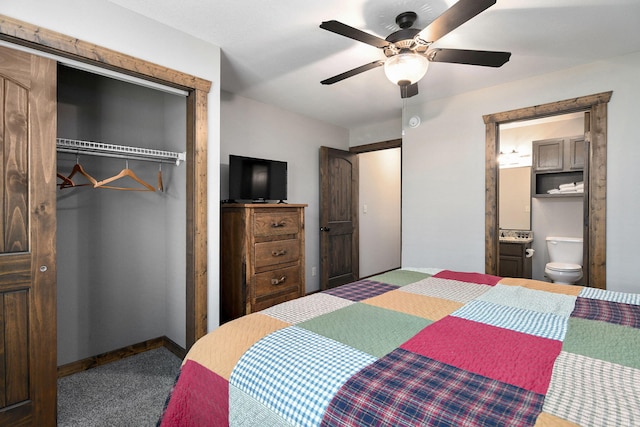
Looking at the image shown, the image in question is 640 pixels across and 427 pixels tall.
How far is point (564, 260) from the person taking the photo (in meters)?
4.21

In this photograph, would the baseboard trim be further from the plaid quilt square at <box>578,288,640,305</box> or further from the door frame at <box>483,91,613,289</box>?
the door frame at <box>483,91,613,289</box>

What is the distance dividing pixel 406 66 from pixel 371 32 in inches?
20.9

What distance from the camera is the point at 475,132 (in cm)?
340

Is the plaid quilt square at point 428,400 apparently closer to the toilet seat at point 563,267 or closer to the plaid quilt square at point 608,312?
the plaid quilt square at point 608,312

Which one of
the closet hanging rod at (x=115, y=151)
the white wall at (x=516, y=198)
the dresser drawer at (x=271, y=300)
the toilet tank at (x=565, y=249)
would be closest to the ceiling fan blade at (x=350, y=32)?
the closet hanging rod at (x=115, y=151)

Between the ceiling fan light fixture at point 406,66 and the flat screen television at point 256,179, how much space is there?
1.89 m

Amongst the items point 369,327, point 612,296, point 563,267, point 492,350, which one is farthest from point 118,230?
point 563,267

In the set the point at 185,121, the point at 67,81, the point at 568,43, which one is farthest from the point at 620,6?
the point at 67,81

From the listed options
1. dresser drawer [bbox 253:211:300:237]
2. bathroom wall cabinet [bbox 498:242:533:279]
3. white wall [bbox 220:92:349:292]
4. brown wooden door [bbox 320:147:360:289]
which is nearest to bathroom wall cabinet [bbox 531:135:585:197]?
bathroom wall cabinet [bbox 498:242:533:279]

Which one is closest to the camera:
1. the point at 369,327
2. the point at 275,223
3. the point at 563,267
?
the point at 369,327

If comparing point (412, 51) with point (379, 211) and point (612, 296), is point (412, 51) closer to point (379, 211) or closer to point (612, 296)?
point (612, 296)

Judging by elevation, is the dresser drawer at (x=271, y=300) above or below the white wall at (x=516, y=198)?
below

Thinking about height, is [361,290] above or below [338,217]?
below

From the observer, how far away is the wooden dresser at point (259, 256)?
2.86 meters
